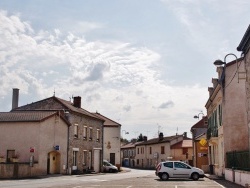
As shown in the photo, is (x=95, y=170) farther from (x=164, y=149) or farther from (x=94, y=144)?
(x=164, y=149)

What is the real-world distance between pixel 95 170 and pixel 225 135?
23105mm

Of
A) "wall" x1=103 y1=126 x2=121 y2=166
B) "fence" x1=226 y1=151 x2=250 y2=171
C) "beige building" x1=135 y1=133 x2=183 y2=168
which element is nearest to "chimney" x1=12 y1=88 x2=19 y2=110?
"wall" x1=103 y1=126 x2=121 y2=166

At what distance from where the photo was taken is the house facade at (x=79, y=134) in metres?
47.0

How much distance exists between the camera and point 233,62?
114 ft

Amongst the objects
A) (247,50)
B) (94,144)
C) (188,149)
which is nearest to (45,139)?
(94,144)

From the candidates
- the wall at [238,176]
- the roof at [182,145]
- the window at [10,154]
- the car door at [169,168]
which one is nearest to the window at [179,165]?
the car door at [169,168]

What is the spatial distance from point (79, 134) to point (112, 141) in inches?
677

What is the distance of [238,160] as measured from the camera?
28.0 metres

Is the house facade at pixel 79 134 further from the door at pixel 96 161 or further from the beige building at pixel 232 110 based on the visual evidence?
the beige building at pixel 232 110

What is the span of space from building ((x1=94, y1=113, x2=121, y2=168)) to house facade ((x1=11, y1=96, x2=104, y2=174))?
29.5 feet

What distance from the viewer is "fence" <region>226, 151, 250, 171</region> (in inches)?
981

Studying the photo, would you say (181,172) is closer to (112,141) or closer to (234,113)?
(234,113)

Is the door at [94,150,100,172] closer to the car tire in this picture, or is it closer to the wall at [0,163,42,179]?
the wall at [0,163,42,179]

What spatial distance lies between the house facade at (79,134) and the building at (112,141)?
9.00 m
